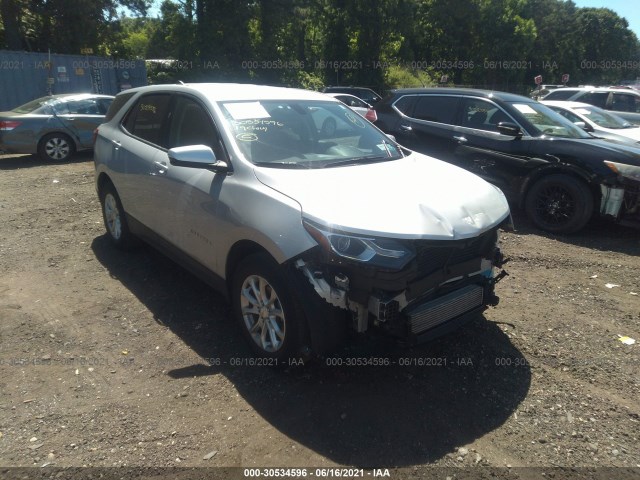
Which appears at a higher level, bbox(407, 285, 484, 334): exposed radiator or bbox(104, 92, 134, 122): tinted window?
bbox(104, 92, 134, 122): tinted window

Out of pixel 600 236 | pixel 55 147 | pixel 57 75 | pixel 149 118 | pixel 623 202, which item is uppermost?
pixel 57 75

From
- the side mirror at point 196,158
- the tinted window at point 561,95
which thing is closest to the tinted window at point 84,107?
the side mirror at point 196,158

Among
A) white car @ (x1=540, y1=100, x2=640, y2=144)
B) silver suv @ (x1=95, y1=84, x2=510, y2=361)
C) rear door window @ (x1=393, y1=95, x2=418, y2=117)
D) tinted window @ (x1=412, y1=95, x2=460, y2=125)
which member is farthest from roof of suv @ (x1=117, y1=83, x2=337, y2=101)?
white car @ (x1=540, y1=100, x2=640, y2=144)

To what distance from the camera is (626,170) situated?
5719mm

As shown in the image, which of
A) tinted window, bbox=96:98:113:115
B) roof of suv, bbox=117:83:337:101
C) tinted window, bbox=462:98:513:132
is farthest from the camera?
tinted window, bbox=96:98:113:115

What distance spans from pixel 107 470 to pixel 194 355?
110 cm

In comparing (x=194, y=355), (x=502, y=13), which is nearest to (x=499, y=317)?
(x=194, y=355)

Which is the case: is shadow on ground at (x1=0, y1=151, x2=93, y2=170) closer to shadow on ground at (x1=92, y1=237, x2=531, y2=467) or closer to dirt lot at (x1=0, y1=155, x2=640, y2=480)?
dirt lot at (x1=0, y1=155, x2=640, y2=480)

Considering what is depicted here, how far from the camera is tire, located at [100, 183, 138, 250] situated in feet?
17.1

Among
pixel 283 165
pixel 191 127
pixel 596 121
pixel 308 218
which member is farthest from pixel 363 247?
pixel 596 121

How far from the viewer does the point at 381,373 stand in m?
3.35

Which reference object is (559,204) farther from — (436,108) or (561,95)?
(561,95)

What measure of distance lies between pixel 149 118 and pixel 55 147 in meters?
7.89

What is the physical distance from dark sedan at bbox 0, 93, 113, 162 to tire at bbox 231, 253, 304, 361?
375 inches
